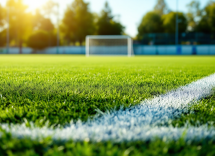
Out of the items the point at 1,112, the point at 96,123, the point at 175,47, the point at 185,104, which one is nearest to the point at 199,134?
the point at 96,123

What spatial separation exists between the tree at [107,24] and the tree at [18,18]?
591 inches

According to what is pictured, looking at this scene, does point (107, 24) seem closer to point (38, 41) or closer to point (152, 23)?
point (152, 23)

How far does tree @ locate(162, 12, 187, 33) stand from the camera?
4991 cm

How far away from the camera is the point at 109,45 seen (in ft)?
83.1

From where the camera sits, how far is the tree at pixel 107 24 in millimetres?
51281

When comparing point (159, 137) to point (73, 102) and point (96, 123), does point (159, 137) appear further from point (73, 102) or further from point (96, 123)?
point (73, 102)

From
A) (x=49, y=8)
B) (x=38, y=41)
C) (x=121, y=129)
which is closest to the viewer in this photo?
(x=121, y=129)

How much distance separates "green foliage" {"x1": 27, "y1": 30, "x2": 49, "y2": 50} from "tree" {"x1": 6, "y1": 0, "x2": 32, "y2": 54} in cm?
253

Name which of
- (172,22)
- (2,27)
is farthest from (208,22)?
(2,27)

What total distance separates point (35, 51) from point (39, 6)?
1605 cm

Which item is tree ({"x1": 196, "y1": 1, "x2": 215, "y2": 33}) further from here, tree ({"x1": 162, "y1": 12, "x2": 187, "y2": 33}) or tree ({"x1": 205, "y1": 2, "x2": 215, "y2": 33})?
tree ({"x1": 162, "y1": 12, "x2": 187, "y2": 33})

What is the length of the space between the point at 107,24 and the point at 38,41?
15407mm

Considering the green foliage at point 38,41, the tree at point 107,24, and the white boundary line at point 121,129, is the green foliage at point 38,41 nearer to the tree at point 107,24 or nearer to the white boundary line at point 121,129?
the tree at point 107,24

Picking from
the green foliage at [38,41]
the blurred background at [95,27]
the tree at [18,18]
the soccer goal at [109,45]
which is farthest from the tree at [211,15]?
the tree at [18,18]
